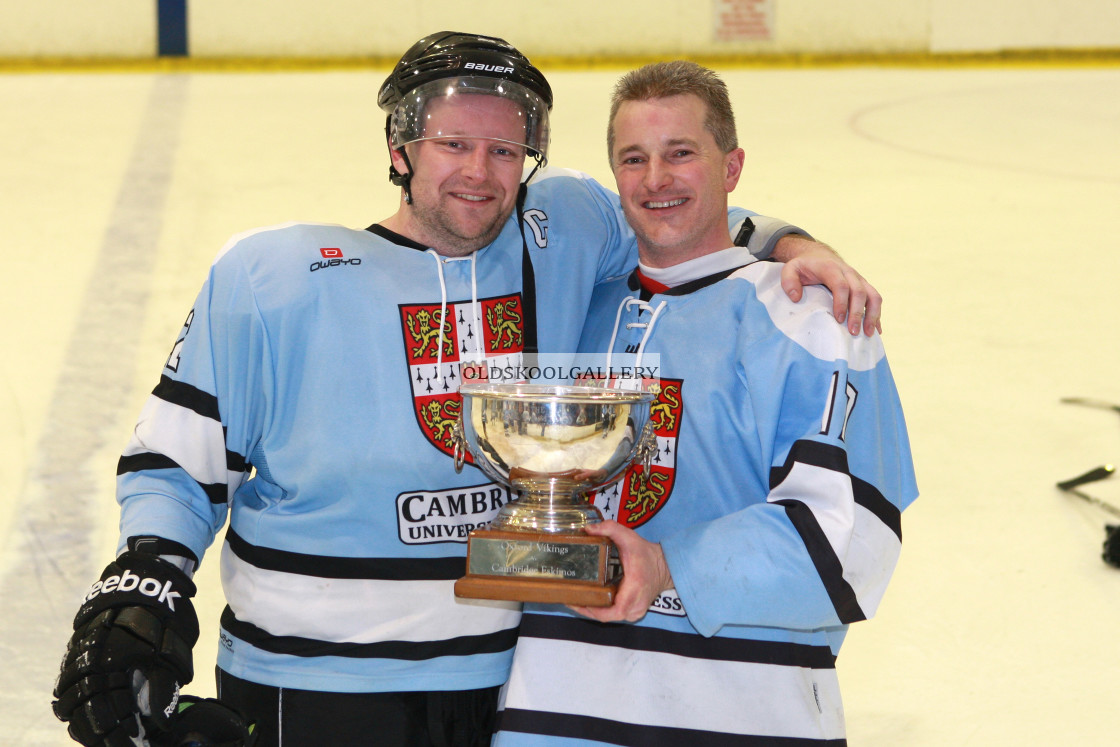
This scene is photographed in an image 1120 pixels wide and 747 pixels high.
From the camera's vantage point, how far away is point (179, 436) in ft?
5.29

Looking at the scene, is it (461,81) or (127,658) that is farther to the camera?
(461,81)

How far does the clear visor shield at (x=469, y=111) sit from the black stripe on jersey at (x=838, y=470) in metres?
0.59

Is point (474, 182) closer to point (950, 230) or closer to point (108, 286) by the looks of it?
point (108, 286)

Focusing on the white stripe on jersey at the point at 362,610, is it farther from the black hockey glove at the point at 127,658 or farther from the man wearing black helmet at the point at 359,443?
the black hockey glove at the point at 127,658

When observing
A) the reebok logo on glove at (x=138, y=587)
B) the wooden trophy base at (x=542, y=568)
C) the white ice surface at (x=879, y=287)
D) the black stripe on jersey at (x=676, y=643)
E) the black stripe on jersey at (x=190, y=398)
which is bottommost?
the white ice surface at (x=879, y=287)

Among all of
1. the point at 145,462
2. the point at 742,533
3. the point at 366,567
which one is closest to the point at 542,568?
the point at 742,533

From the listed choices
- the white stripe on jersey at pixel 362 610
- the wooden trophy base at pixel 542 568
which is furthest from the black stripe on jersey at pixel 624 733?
the wooden trophy base at pixel 542 568

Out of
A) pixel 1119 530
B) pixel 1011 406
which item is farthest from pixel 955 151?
pixel 1119 530

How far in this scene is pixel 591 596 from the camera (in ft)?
4.46

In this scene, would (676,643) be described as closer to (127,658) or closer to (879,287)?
(127,658)

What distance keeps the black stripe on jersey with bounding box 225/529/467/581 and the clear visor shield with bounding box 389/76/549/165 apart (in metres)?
0.58

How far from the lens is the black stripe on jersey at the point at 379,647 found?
1.63 metres

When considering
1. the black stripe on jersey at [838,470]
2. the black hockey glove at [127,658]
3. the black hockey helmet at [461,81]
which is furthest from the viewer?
the black hockey helmet at [461,81]

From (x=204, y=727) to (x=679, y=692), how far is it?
1.90ft
